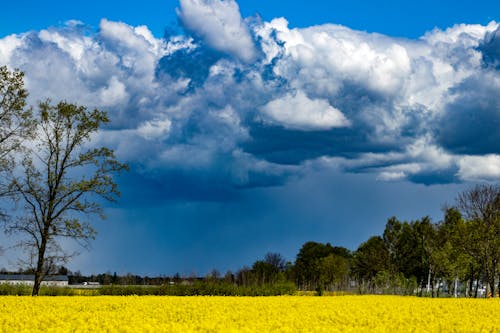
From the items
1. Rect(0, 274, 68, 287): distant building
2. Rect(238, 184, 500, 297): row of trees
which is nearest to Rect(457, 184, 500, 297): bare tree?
Rect(238, 184, 500, 297): row of trees

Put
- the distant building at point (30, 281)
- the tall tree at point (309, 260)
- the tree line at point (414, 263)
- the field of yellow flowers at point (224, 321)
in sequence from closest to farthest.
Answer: the field of yellow flowers at point (224, 321), the distant building at point (30, 281), the tree line at point (414, 263), the tall tree at point (309, 260)

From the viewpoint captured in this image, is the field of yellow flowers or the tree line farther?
the tree line

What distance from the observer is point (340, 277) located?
112 meters

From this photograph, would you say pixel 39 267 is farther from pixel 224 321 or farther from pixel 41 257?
pixel 224 321

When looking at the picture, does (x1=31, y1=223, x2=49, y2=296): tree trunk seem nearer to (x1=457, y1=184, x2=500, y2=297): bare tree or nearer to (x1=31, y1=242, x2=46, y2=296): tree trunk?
(x1=31, y1=242, x2=46, y2=296): tree trunk

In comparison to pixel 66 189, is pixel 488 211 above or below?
above

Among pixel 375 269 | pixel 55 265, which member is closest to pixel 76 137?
pixel 55 265

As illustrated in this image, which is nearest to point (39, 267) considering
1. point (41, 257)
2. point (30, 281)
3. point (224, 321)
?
point (41, 257)

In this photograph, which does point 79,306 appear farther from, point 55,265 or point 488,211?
point 488,211

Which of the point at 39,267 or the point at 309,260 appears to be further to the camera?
the point at 309,260

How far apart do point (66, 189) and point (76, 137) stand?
3.61 meters

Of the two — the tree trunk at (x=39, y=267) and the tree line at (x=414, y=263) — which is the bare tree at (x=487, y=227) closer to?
the tree line at (x=414, y=263)

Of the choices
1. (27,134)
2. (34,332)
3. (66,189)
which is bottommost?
(34,332)

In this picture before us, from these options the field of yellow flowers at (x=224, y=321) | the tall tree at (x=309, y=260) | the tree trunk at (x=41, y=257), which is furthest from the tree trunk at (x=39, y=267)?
the tall tree at (x=309, y=260)
